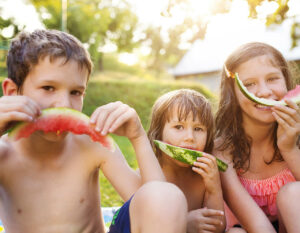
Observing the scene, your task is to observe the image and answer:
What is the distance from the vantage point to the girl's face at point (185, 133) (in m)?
2.63

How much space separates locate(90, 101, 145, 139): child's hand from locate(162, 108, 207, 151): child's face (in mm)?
628

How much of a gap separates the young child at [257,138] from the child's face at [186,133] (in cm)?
40

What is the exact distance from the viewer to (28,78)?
6.94 feet

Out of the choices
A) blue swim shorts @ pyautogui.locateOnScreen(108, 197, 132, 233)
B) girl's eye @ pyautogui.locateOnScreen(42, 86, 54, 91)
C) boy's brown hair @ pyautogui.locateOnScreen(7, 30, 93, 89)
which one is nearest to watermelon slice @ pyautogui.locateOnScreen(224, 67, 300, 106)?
boy's brown hair @ pyautogui.locateOnScreen(7, 30, 93, 89)

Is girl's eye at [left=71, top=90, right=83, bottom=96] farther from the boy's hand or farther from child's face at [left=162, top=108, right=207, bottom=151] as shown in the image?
child's face at [left=162, top=108, right=207, bottom=151]

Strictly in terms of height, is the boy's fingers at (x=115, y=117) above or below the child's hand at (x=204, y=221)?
above

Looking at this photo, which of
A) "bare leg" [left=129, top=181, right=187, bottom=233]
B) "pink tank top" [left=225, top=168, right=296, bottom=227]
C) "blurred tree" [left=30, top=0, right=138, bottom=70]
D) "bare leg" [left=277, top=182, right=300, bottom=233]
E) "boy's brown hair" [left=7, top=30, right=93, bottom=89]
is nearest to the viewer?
"bare leg" [left=129, top=181, right=187, bottom=233]

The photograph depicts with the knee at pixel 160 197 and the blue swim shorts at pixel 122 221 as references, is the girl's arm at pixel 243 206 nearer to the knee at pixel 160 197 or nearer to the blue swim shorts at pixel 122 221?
the knee at pixel 160 197

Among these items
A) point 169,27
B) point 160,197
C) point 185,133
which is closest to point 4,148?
point 160,197

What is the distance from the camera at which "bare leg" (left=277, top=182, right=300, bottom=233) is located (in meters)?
2.28

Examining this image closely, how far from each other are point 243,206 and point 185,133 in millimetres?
737

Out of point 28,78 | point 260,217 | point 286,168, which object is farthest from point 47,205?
point 286,168

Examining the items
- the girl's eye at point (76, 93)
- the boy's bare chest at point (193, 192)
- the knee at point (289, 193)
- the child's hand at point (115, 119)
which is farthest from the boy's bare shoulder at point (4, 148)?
the knee at point (289, 193)

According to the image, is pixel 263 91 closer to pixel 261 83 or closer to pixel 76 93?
pixel 261 83
